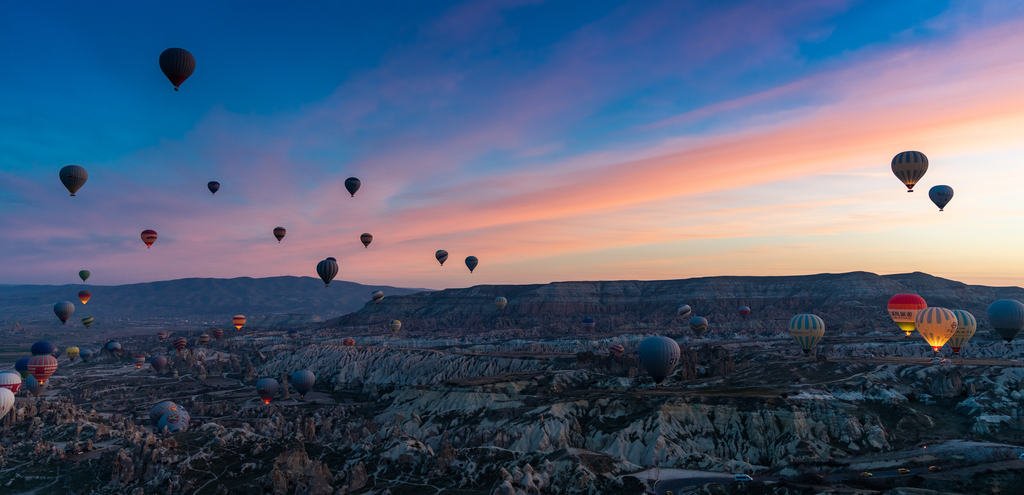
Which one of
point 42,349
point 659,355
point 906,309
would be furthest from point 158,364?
point 906,309

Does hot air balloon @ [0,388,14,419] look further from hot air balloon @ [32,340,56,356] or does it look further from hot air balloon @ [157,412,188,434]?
hot air balloon @ [32,340,56,356]

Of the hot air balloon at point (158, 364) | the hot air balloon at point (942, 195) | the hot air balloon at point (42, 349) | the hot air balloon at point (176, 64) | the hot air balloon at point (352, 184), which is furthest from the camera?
the hot air balloon at point (158, 364)

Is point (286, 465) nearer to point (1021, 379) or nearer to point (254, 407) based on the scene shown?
point (254, 407)

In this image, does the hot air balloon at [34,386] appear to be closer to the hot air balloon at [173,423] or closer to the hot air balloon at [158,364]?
the hot air balloon at [158,364]

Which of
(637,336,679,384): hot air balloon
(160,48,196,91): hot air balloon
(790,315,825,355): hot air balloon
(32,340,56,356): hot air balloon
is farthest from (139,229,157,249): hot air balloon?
(790,315,825,355): hot air balloon

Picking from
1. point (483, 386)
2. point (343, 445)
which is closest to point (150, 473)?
point (343, 445)

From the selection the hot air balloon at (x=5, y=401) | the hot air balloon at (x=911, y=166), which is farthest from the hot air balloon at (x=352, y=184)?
the hot air balloon at (x=911, y=166)
